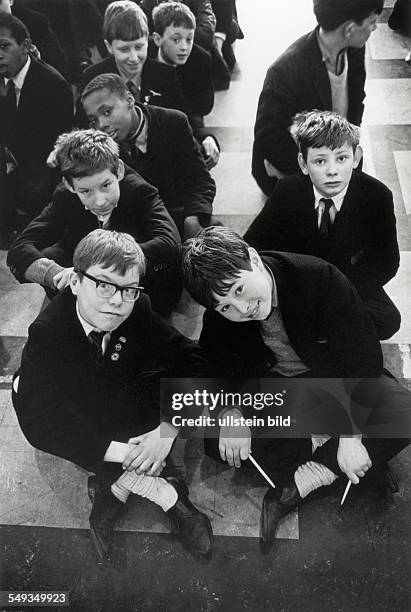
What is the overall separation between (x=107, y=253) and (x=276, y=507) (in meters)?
0.76

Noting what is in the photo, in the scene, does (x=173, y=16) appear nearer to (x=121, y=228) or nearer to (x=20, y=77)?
(x=20, y=77)

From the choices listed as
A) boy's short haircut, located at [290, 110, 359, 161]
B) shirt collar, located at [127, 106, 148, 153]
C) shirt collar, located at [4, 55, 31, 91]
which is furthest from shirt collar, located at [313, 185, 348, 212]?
shirt collar, located at [4, 55, 31, 91]

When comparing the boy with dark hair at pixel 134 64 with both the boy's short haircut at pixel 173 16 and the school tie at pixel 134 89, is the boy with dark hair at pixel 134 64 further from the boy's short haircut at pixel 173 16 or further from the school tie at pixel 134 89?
the boy's short haircut at pixel 173 16

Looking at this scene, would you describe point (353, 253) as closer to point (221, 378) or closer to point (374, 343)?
point (374, 343)

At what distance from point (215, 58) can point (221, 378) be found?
1718 mm

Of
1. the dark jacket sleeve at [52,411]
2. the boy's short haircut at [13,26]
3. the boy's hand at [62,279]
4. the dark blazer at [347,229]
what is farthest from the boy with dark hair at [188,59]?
the dark jacket sleeve at [52,411]

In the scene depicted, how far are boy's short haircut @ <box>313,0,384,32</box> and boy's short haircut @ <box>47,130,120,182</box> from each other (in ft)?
2.64

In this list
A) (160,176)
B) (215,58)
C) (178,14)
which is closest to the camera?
(160,176)

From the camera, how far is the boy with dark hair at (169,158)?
6.18ft

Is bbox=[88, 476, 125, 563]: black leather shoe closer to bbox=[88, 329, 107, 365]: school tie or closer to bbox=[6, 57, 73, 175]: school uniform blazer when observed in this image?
bbox=[88, 329, 107, 365]: school tie

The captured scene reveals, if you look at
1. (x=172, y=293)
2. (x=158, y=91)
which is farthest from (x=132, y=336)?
(x=158, y=91)

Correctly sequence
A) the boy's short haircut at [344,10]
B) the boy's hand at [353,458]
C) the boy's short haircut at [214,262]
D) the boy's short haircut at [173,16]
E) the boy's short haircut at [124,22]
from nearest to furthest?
the boy's short haircut at [214,262] → the boy's hand at [353,458] → the boy's short haircut at [344,10] → the boy's short haircut at [124,22] → the boy's short haircut at [173,16]

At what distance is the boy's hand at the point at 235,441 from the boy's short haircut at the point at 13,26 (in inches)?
61.1

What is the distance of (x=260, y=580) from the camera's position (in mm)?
1364
